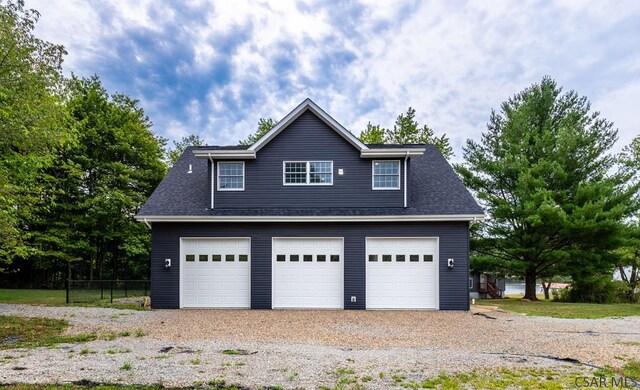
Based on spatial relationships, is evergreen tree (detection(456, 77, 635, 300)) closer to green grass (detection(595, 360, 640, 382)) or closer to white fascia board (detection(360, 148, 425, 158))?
white fascia board (detection(360, 148, 425, 158))

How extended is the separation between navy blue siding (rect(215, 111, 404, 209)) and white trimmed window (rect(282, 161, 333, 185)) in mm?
146

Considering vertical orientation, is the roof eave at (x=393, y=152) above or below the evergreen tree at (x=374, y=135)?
below

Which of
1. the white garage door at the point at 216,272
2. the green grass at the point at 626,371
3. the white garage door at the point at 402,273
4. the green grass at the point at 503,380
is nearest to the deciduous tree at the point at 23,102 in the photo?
the white garage door at the point at 216,272

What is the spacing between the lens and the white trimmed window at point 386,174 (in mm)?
14164

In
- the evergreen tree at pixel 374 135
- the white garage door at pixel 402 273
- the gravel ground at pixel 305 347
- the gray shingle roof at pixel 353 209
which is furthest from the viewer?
the evergreen tree at pixel 374 135

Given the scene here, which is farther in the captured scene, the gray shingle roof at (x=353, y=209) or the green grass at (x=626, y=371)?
the gray shingle roof at (x=353, y=209)

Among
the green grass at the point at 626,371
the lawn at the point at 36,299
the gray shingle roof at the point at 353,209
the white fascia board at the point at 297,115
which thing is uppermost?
the white fascia board at the point at 297,115

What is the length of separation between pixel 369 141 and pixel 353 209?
634 inches

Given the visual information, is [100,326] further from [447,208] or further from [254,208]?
[447,208]

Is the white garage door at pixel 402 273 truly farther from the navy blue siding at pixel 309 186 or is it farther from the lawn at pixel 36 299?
the lawn at pixel 36 299

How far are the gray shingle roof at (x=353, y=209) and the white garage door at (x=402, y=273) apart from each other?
1.09 meters

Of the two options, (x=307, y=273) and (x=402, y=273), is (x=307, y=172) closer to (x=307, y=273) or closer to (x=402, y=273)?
(x=307, y=273)

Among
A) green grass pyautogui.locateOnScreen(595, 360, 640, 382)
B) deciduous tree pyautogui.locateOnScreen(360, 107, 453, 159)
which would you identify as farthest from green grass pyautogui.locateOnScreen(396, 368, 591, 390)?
deciduous tree pyautogui.locateOnScreen(360, 107, 453, 159)

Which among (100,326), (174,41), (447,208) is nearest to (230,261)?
(100,326)
